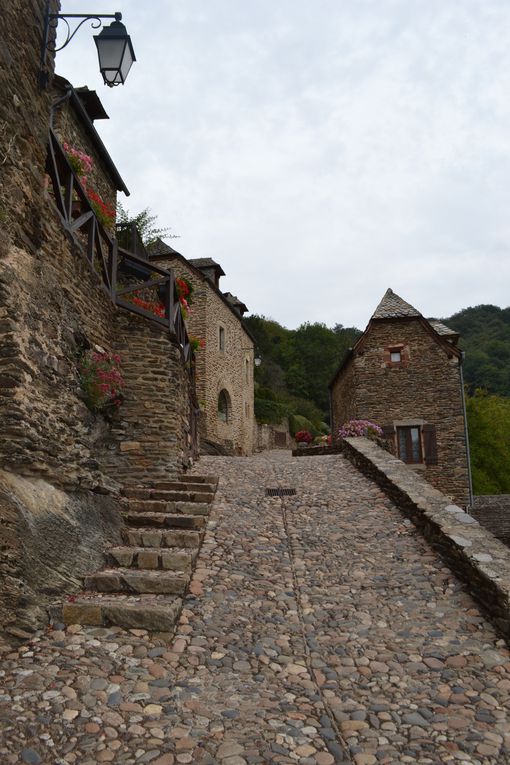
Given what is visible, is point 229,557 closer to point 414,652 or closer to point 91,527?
point 91,527

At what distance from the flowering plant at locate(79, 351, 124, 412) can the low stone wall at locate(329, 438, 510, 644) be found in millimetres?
4330

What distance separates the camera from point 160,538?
6223mm

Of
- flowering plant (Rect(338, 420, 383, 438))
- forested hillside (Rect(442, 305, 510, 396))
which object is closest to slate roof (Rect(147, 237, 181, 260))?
flowering plant (Rect(338, 420, 383, 438))

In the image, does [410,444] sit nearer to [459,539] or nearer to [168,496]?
[168,496]

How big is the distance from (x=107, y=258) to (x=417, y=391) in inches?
515

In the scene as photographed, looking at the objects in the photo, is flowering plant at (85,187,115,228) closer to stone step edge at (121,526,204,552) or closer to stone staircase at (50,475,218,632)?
stone staircase at (50,475,218,632)

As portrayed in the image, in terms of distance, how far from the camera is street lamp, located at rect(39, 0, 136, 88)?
17.4ft

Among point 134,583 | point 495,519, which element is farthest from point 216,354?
point 134,583

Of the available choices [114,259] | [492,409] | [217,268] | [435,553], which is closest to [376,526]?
[435,553]

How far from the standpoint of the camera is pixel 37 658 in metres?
3.86

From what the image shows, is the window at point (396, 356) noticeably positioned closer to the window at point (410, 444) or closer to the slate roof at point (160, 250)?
the window at point (410, 444)

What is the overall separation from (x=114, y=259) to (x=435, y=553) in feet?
20.2

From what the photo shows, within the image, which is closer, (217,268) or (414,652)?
(414,652)

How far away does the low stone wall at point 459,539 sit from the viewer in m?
4.75
